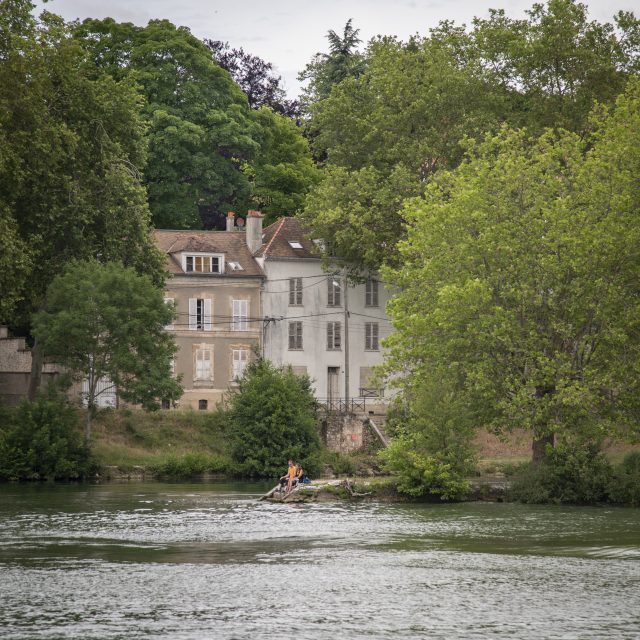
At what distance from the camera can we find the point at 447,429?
51438mm

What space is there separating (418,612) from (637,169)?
2875cm

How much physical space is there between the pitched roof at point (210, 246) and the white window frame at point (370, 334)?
752cm

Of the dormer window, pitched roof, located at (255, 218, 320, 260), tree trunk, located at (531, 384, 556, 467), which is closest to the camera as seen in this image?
tree trunk, located at (531, 384, 556, 467)

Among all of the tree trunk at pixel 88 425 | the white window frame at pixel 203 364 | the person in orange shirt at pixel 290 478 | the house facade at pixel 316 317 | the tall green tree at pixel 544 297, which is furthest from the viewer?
the house facade at pixel 316 317

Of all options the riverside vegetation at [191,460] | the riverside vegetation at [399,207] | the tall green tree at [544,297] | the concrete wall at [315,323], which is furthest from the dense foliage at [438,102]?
the tall green tree at [544,297]

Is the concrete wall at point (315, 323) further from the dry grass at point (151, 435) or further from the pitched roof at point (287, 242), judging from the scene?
the dry grass at point (151, 435)

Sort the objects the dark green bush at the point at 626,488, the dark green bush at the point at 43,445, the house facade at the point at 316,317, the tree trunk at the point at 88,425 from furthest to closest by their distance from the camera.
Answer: the house facade at the point at 316,317 < the tree trunk at the point at 88,425 < the dark green bush at the point at 43,445 < the dark green bush at the point at 626,488

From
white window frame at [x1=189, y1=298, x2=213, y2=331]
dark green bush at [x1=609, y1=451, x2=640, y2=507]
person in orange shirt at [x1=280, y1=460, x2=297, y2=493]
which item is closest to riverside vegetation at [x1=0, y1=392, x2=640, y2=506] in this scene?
dark green bush at [x1=609, y1=451, x2=640, y2=507]

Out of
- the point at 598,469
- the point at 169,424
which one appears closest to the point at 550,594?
the point at 598,469

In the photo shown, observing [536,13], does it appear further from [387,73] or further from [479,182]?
[479,182]

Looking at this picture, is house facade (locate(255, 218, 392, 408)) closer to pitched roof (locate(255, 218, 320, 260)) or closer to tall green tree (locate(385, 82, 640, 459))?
pitched roof (locate(255, 218, 320, 260))

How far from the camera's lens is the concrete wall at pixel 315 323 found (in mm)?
83750

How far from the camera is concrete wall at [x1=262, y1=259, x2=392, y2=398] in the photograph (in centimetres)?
8375

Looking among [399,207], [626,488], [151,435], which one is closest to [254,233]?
[399,207]
